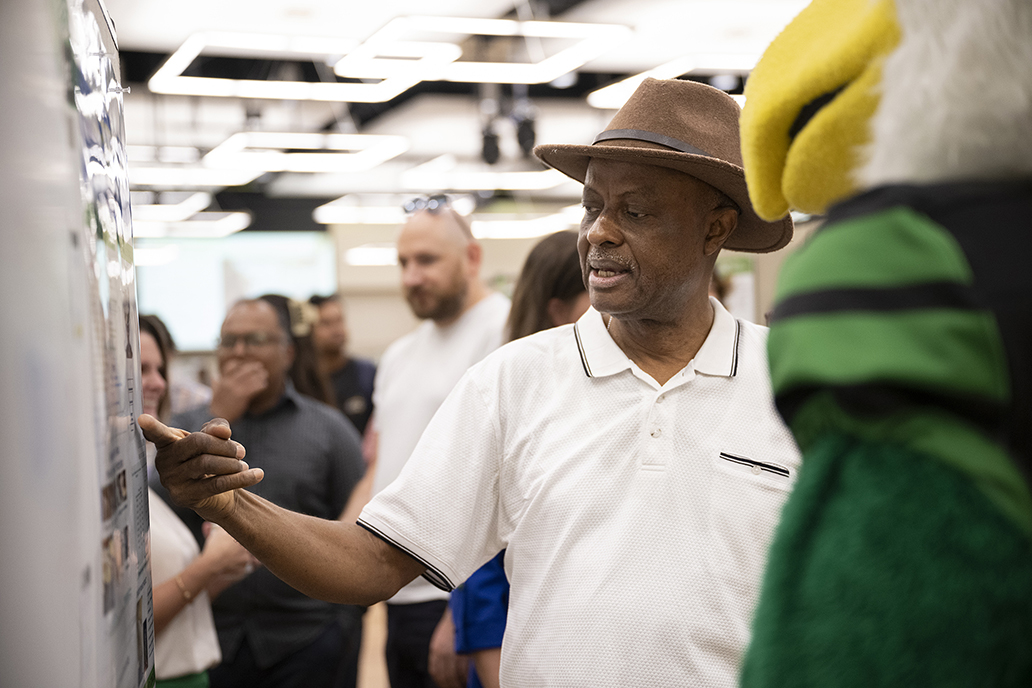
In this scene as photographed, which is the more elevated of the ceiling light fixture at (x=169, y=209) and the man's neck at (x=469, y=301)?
the ceiling light fixture at (x=169, y=209)

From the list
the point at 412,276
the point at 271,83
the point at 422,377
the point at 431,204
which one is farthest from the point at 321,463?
the point at 271,83

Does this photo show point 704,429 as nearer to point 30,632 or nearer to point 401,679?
point 30,632

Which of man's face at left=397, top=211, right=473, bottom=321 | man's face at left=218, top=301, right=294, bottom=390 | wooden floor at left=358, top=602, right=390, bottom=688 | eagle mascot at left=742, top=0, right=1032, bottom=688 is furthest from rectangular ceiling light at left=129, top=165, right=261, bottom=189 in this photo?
eagle mascot at left=742, top=0, right=1032, bottom=688

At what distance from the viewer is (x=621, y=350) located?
1.63m

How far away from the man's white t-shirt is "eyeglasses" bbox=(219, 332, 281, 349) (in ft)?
1.49

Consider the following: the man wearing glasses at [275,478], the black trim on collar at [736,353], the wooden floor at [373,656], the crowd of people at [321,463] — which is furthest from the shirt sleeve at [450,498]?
the wooden floor at [373,656]

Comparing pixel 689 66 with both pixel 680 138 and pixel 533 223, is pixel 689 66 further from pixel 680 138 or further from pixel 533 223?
pixel 533 223

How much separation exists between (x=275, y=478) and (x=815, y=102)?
2.53 m

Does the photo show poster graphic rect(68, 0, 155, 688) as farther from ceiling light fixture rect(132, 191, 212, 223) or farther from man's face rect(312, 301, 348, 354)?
ceiling light fixture rect(132, 191, 212, 223)

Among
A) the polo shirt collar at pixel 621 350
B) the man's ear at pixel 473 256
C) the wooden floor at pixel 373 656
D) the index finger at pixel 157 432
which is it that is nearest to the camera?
the index finger at pixel 157 432

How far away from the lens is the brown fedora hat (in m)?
1.61

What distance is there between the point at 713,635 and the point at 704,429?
0.32 m

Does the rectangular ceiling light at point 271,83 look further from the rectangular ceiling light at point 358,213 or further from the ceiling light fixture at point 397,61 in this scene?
the rectangular ceiling light at point 358,213

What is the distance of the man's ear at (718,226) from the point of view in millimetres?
1729
